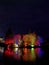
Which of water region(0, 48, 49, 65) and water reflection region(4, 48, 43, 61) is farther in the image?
water reflection region(4, 48, 43, 61)

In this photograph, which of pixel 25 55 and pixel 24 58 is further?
pixel 25 55

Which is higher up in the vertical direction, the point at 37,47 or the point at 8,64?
the point at 37,47

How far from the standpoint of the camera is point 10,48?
6.95m

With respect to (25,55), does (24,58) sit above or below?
below

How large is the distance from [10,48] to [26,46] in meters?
0.55

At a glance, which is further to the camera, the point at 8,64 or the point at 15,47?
the point at 15,47

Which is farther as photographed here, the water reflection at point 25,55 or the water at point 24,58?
the water reflection at point 25,55

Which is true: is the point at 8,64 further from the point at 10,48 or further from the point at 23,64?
the point at 10,48

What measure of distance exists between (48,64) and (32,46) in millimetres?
3990

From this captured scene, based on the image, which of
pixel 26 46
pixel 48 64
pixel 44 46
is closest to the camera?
pixel 48 64

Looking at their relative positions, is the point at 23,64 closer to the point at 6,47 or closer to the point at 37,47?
the point at 6,47

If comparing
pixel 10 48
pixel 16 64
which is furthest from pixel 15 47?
pixel 16 64

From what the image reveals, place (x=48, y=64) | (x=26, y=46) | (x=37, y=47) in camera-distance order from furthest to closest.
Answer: (x=37, y=47) < (x=26, y=46) < (x=48, y=64)

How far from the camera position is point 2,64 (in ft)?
10.6
